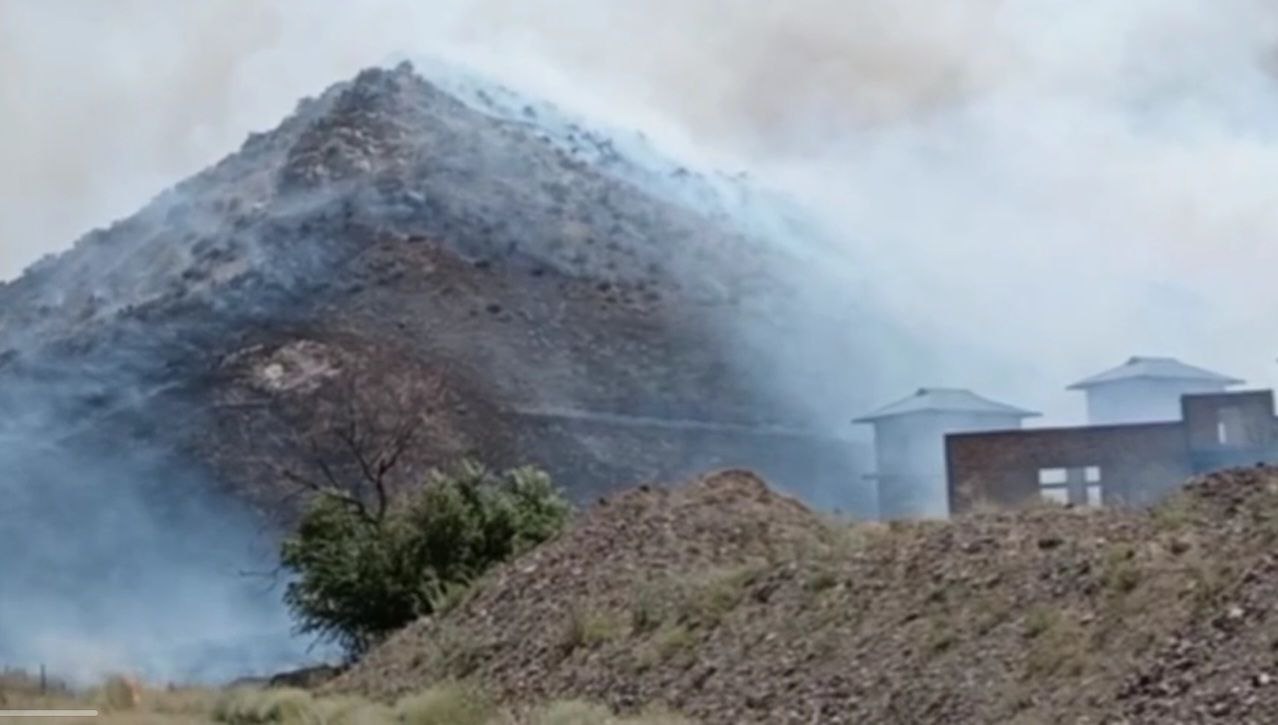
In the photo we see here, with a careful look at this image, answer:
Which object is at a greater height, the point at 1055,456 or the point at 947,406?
the point at 947,406

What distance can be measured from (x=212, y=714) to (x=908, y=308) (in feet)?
200

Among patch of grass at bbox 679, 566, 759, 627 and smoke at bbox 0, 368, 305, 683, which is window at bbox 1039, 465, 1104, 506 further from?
patch of grass at bbox 679, 566, 759, 627

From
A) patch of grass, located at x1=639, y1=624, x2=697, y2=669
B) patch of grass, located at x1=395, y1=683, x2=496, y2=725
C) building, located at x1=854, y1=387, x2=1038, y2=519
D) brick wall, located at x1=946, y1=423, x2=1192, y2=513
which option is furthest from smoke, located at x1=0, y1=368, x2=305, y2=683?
patch of grass, located at x1=639, y1=624, x2=697, y2=669

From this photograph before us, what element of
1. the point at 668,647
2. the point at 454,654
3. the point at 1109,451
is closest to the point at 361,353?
the point at 1109,451

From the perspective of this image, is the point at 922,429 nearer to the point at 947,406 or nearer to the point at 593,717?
the point at 947,406

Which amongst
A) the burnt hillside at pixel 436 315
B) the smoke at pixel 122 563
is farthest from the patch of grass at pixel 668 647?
the burnt hillside at pixel 436 315

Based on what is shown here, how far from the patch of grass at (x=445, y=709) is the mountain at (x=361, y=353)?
32.0m

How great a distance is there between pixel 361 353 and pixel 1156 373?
2691cm

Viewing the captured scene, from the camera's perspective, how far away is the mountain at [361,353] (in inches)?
2152

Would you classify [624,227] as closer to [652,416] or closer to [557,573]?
[652,416]

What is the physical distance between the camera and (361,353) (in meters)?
60.1

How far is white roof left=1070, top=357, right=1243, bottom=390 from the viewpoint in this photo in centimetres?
4612

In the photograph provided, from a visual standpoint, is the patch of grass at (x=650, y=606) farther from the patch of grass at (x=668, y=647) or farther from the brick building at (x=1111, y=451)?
the brick building at (x=1111, y=451)

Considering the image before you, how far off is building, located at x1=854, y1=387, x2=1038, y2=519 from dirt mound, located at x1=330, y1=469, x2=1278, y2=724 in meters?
23.9
